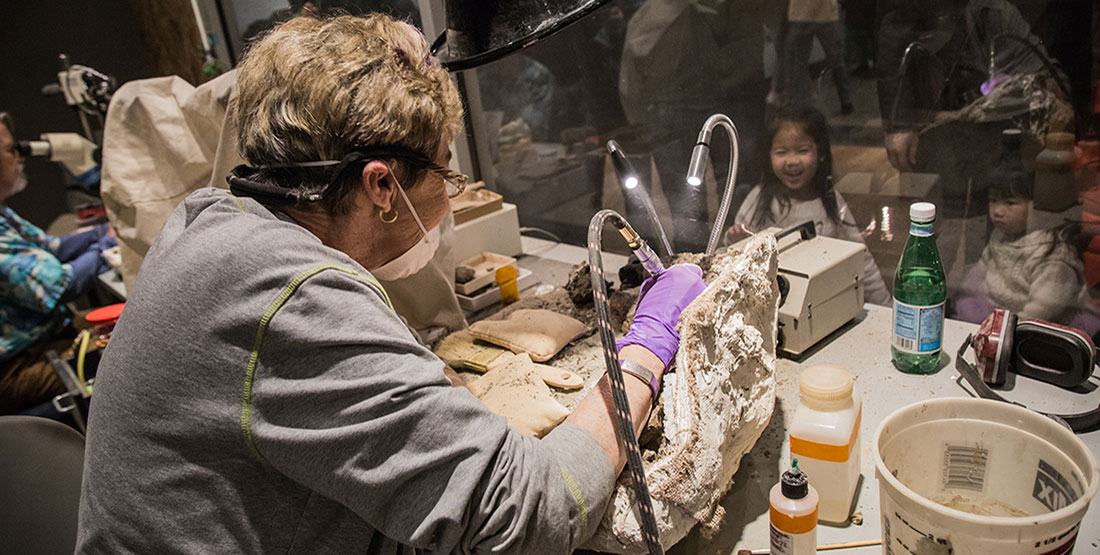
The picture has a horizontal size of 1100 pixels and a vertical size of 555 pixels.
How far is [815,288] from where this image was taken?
4.56 feet

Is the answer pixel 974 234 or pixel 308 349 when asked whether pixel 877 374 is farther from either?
pixel 308 349

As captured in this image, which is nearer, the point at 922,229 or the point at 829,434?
the point at 829,434

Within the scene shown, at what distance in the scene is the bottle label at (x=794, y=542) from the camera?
812 mm

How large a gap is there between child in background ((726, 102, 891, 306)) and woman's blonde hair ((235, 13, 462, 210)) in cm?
119

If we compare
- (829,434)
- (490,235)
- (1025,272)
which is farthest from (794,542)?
(490,235)

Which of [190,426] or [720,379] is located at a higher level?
[190,426]

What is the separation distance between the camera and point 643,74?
7.28ft

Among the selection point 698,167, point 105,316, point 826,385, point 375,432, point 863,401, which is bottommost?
point 863,401

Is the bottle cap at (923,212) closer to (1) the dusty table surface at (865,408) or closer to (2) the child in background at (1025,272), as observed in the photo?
(1) the dusty table surface at (865,408)

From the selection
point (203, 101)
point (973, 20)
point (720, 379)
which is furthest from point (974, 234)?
point (203, 101)

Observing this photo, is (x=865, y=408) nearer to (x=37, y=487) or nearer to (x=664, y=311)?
(x=664, y=311)

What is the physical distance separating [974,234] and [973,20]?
1.80ft

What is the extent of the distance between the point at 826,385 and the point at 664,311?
0.92 ft

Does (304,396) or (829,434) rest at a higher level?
(304,396)
